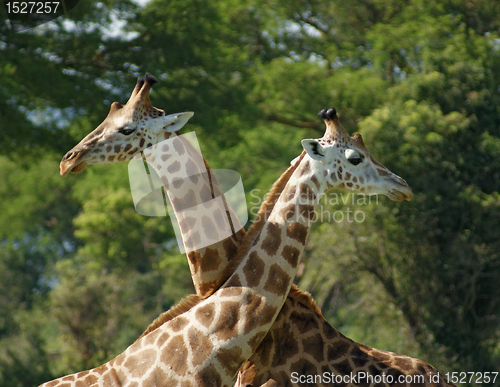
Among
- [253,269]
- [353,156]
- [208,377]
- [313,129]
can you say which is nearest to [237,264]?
[253,269]

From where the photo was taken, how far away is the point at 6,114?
39.7ft

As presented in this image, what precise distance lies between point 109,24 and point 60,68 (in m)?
1.63

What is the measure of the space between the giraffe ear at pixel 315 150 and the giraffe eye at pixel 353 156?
0.70ft

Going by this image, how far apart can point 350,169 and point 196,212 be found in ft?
4.52

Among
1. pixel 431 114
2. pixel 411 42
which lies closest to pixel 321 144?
pixel 431 114

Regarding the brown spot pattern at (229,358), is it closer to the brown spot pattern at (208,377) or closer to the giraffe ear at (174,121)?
the brown spot pattern at (208,377)

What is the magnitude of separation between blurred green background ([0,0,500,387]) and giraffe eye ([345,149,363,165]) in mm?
6136

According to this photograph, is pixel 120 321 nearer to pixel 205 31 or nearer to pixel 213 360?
pixel 205 31

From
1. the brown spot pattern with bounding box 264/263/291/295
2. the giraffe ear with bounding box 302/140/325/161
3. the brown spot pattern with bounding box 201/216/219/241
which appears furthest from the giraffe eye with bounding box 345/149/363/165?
the brown spot pattern with bounding box 201/216/219/241

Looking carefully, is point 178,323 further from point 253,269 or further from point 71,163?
point 71,163

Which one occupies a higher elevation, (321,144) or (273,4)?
(321,144)

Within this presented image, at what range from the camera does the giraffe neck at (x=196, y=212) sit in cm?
501

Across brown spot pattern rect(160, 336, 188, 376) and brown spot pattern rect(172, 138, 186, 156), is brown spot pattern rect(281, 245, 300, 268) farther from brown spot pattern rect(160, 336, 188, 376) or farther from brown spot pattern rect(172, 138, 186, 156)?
brown spot pattern rect(172, 138, 186, 156)

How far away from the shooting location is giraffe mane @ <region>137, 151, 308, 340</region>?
188 inches
